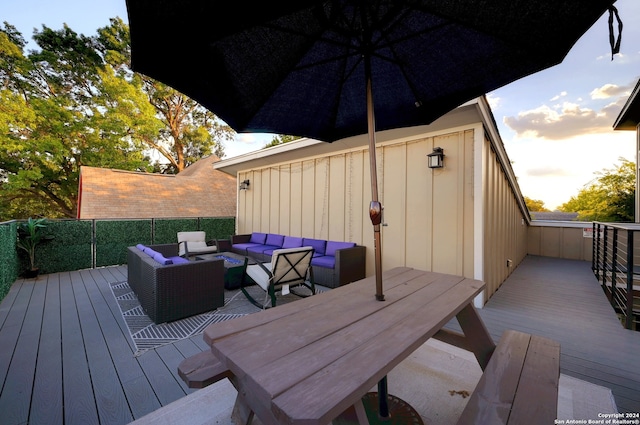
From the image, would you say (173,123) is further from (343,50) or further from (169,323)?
(343,50)

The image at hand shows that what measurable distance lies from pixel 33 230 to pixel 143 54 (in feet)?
21.4

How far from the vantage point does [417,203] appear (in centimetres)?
445

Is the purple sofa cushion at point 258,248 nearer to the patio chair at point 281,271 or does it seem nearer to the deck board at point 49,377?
the patio chair at point 281,271

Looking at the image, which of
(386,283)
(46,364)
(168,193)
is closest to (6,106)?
(168,193)

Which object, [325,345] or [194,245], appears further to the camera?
[194,245]

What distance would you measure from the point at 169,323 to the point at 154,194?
944 centimetres

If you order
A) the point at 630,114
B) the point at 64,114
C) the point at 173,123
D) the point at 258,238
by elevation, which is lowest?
the point at 258,238

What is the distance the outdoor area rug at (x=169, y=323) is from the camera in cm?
283

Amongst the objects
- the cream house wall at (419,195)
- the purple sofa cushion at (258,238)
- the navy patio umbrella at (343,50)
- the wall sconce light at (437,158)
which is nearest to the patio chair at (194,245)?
the purple sofa cushion at (258,238)

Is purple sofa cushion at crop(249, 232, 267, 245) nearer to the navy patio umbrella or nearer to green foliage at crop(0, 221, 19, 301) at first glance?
green foliage at crop(0, 221, 19, 301)

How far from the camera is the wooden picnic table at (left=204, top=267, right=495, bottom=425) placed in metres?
0.75

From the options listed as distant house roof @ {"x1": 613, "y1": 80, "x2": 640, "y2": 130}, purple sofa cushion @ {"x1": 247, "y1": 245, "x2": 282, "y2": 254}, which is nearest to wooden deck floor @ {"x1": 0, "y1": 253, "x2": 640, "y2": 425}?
purple sofa cushion @ {"x1": 247, "y1": 245, "x2": 282, "y2": 254}

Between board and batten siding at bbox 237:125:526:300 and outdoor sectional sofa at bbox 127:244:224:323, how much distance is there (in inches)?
97.4

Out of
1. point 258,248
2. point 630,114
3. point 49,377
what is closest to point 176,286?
point 49,377
